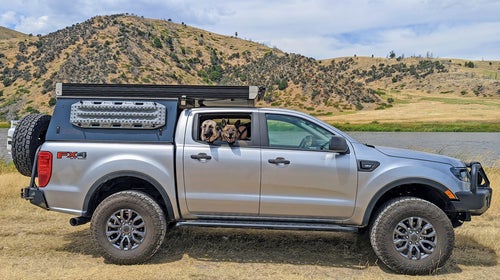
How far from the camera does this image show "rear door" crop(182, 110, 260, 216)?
18.6 feet

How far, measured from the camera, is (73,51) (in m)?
74.7

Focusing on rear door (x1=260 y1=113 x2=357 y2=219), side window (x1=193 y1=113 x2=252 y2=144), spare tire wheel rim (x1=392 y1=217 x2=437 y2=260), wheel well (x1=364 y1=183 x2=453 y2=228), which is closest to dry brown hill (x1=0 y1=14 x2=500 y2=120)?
side window (x1=193 y1=113 x2=252 y2=144)

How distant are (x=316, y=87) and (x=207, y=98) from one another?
6653 cm

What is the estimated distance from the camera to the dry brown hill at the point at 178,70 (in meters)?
69.1

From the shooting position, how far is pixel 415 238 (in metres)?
5.57

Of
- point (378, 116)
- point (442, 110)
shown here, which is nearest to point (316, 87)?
point (378, 116)

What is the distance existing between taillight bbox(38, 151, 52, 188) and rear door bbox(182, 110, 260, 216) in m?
1.70

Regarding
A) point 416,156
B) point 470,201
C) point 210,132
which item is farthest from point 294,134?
point 470,201

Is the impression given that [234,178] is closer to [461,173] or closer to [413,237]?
[413,237]

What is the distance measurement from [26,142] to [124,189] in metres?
1.42

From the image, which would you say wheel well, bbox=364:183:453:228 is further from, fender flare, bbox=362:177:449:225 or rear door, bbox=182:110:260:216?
rear door, bbox=182:110:260:216

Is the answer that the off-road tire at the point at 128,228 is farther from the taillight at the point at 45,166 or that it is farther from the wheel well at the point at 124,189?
the taillight at the point at 45,166

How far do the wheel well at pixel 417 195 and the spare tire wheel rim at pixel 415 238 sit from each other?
39 cm

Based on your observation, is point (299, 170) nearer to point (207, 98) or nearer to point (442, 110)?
point (207, 98)
